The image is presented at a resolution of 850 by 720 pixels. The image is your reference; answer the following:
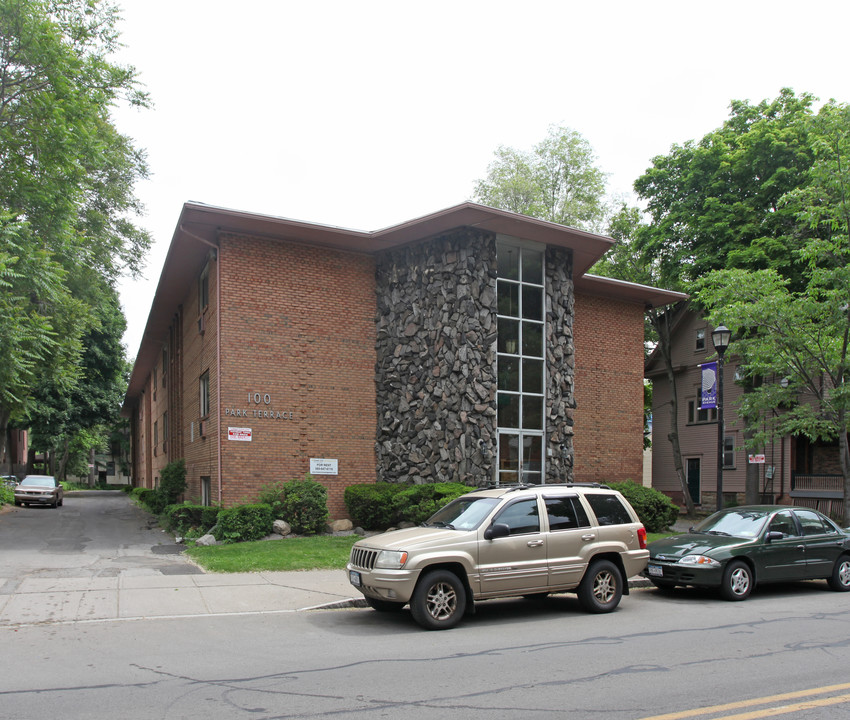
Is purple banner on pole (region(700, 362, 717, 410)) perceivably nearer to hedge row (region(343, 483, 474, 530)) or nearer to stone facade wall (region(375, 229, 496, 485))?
stone facade wall (region(375, 229, 496, 485))

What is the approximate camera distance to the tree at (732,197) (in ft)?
82.9

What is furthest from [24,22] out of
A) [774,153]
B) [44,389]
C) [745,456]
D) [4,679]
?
[745,456]

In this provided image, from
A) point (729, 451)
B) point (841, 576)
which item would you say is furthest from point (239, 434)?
point (729, 451)

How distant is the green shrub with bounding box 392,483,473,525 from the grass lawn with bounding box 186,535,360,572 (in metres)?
1.45

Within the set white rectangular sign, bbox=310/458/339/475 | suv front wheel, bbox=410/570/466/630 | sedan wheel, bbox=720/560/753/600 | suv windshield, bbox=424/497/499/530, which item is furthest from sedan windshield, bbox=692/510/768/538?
white rectangular sign, bbox=310/458/339/475

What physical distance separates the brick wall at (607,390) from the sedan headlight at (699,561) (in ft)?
35.2

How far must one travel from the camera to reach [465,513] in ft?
33.0

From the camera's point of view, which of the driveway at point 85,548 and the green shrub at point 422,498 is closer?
the driveway at point 85,548

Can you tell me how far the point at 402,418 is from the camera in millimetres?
19359

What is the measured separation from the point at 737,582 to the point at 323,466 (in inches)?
409

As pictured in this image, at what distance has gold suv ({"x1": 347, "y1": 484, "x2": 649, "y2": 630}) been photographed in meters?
8.87

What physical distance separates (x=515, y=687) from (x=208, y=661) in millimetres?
3033

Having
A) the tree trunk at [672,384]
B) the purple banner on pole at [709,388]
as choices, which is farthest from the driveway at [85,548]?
the tree trunk at [672,384]

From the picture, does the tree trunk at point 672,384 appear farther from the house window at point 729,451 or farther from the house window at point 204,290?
the house window at point 204,290
